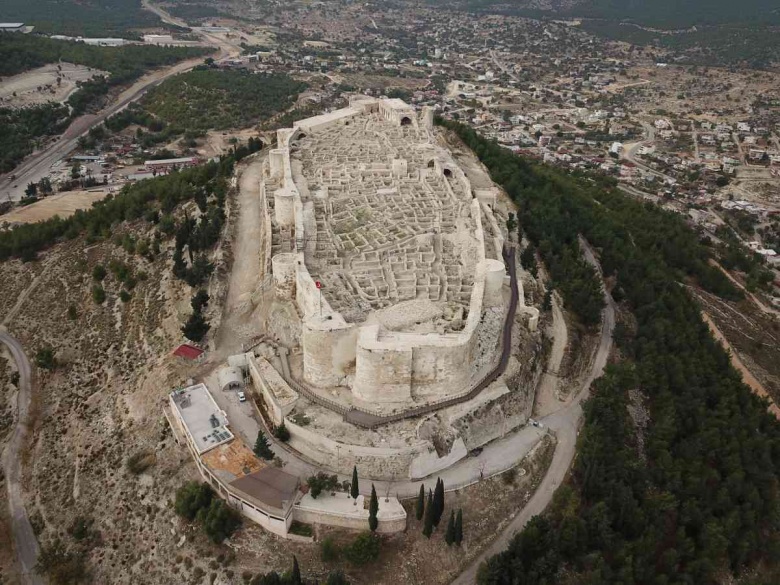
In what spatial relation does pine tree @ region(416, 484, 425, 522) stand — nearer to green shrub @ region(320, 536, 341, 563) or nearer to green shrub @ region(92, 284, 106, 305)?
green shrub @ region(320, 536, 341, 563)

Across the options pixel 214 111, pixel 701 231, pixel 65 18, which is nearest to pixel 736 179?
pixel 701 231

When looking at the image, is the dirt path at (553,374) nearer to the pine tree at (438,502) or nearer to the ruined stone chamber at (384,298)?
the ruined stone chamber at (384,298)

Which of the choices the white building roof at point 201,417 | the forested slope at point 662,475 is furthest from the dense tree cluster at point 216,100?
the white building roof at point 201,417

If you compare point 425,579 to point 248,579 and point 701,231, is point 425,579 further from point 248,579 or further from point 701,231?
point 701,231

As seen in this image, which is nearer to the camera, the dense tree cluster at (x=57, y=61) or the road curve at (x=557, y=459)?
the road curve at (x=557, y=459)

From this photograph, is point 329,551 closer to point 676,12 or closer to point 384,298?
point 384,298

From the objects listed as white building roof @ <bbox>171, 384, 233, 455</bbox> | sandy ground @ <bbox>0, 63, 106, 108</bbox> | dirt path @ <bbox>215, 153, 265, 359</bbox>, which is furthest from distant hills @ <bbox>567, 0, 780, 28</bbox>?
white building roof @ <bbox>171, 384, 233, 455</bbox>
